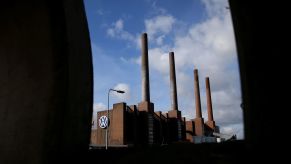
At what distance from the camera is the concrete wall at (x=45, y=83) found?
404 centimetres

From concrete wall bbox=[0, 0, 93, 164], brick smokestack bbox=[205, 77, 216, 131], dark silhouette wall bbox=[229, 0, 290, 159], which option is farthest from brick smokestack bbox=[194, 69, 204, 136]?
dark silhouette wall bbox=[229, 0, 290, 159]

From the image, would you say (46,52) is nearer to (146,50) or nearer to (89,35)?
(89,35)

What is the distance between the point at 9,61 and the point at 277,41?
4158 mm

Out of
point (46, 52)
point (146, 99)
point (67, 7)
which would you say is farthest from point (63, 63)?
point (146, 99)

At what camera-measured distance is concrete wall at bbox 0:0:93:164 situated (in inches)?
159

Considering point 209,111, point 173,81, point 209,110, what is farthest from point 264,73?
point 209,111

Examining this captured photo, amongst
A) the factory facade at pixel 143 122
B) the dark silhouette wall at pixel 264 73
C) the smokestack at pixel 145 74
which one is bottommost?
the dark silhouette wall at pixel 264 73

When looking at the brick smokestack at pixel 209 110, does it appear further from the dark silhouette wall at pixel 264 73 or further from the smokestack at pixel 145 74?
the dark silhouette wall at pixel 264 73

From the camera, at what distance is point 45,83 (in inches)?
169

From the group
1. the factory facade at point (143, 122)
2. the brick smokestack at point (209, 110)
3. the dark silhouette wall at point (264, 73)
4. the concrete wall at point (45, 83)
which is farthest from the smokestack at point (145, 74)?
the dark silhouette wall at point (264, 73)

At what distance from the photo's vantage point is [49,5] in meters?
4.23

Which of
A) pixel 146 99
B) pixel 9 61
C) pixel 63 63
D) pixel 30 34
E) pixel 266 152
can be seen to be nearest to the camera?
pixel 266 152

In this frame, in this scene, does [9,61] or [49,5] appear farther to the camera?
[9,61]

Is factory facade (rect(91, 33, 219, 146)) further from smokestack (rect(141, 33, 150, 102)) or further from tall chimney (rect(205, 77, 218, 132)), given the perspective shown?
tall chimney (rect(205, 77, 218, 132))
